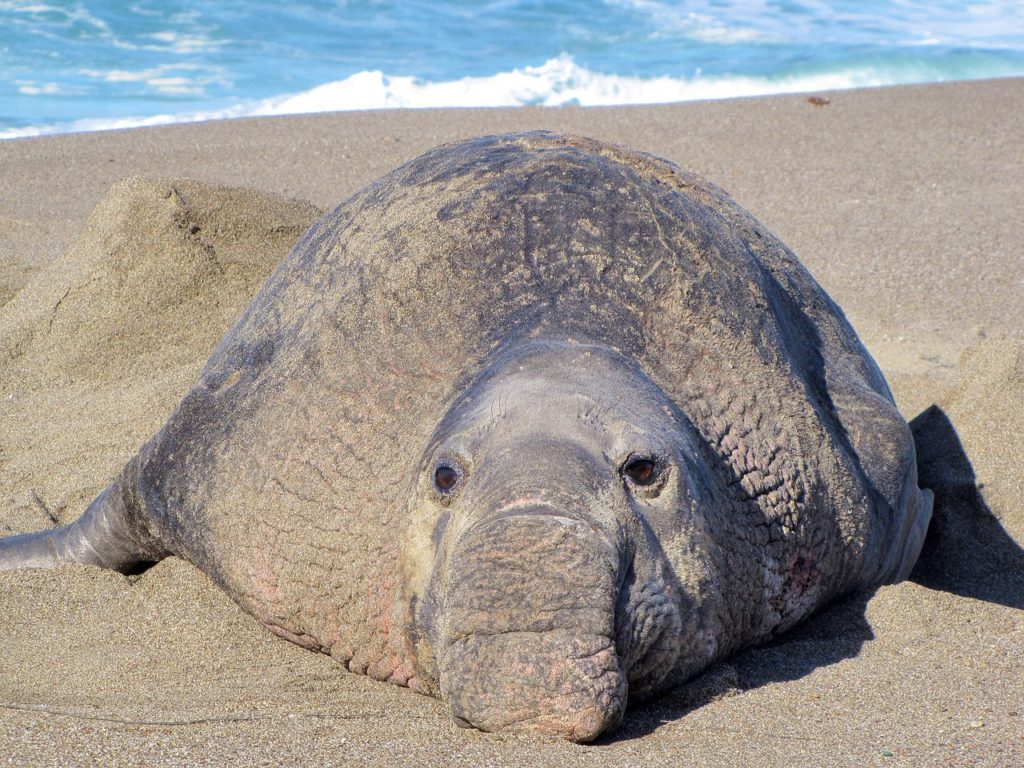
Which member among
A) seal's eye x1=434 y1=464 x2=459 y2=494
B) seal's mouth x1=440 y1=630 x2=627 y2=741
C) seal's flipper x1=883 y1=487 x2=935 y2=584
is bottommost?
seal's flipper x1=883 y1=487 x2=935 y2=584

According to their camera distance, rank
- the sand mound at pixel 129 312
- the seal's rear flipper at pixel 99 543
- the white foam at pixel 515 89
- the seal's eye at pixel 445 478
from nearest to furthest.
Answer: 1. the seal's eye at pixel 445 478
2. the seal's rear flipper at pixel 99 543
3. the sand mound at pixel 129 312
4. the white foam at pixel 515 89

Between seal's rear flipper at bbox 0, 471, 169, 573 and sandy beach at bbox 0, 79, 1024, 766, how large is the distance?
92 millimetres

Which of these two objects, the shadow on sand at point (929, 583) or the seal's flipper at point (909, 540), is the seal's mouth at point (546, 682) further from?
the seal's flipper at point (909, 540)

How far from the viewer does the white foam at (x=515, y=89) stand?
17.0 metres

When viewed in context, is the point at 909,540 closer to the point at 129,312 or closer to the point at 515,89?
the point at 129,312

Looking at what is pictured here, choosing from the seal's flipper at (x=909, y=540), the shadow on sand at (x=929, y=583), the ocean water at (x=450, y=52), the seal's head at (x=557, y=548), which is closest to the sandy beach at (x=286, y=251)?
the shadow on sand at (x=929, y=583)

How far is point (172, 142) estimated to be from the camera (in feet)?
37.2

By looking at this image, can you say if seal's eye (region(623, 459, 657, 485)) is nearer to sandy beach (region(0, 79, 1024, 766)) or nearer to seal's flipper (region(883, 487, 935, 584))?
sandy beach (region(0, 79, 1024, 766))

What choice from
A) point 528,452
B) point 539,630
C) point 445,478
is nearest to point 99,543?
point 445,478

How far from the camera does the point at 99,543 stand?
403cm

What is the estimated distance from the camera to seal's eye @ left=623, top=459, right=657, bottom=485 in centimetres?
282

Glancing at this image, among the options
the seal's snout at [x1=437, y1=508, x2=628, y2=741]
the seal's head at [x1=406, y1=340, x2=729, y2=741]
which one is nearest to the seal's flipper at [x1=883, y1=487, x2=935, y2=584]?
the seal's head at [x1=406, y1=340, x2=729, y2=741]

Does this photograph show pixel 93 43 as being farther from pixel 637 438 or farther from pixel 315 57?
pixel 637 438

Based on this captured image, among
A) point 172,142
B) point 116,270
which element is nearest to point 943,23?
point 172,142
